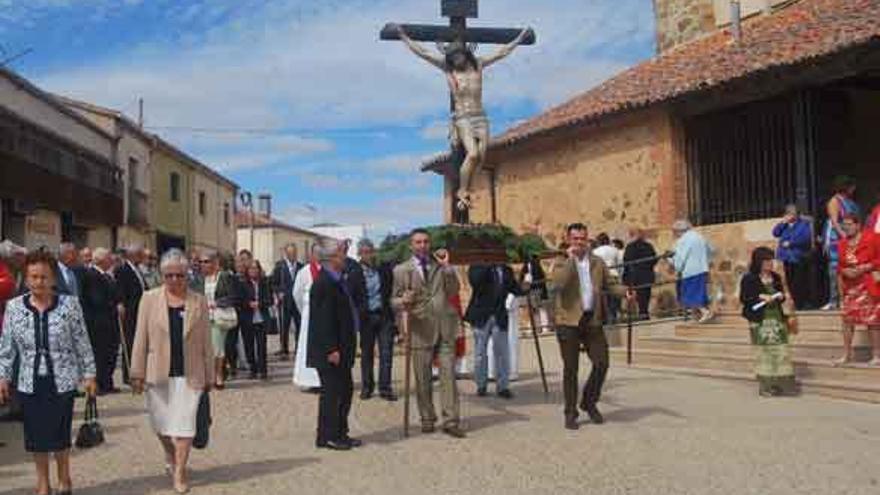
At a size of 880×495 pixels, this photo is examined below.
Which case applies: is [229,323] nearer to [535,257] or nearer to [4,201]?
[535,257]

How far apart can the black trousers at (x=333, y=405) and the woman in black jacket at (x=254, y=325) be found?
468cm

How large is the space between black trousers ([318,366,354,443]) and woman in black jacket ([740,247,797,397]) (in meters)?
4.58

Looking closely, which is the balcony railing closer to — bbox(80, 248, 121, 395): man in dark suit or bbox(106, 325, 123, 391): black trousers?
bbox(80, 248, 121, 395): man in dark suit

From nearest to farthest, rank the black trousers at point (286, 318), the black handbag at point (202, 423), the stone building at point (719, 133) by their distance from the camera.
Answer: the black handbag at point (202, 423) < the black trousers at point (286, 318) < the stone building at point (719, 133)

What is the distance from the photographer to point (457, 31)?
→ 1117cm

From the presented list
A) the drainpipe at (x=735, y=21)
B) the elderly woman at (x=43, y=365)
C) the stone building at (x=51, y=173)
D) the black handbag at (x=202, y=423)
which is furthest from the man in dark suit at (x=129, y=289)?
the drainpipe at (x=735, y=21)

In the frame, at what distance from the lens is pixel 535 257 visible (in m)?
10.3

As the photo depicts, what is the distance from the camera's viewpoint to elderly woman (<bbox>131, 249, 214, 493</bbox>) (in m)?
6.04

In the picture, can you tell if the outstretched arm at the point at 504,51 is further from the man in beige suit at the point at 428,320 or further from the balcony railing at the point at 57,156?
the balcony railing at the point at 57,156

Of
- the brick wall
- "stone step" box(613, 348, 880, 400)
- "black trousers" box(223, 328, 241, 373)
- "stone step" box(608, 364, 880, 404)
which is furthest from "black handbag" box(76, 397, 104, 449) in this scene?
the brick wall

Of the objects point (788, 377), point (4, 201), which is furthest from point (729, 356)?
point (4, 201)

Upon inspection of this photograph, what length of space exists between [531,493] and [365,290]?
4332 millimetres

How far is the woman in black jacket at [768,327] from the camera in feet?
31.7

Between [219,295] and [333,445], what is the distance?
4456mm
